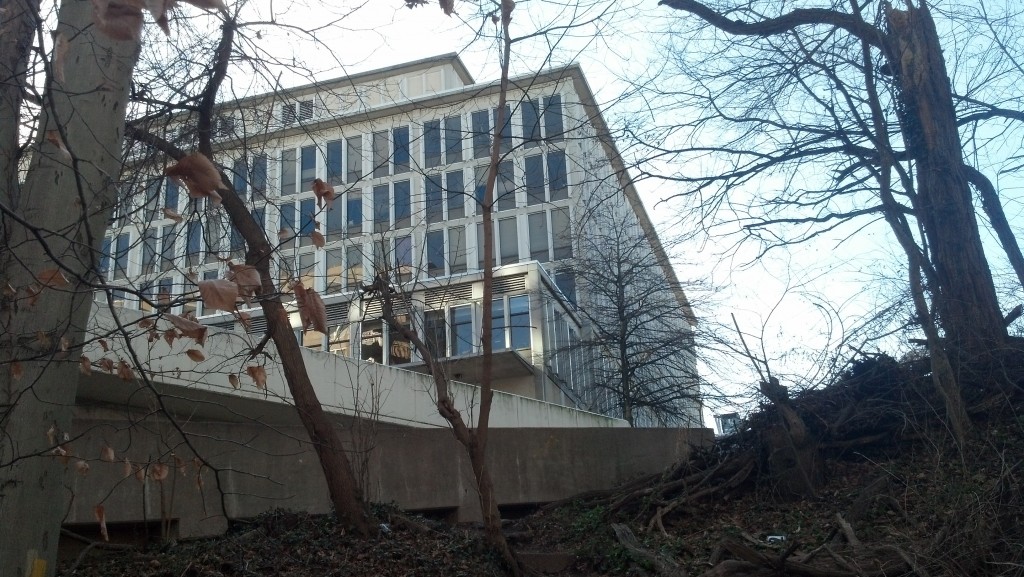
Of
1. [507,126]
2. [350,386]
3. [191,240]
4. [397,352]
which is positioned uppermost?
[397,352]

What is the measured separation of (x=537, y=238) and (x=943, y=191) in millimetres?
27339

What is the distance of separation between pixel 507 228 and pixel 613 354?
1192 cm

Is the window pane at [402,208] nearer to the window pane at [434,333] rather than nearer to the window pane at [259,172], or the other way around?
the window pane at [434,333]

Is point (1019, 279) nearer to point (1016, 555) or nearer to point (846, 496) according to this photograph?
point (846, 496)

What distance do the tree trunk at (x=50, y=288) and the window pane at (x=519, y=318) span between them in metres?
25.0

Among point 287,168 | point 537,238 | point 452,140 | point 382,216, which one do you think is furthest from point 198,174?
point 537,238

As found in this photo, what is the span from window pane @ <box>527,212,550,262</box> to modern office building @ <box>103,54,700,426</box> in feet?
0.29

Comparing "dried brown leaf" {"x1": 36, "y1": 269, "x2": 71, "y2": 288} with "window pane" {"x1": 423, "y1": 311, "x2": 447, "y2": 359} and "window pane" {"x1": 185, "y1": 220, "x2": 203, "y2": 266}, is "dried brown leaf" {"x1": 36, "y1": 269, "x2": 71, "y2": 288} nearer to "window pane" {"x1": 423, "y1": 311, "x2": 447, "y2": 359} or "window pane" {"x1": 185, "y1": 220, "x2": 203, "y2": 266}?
"window pane" {"x1": 185, "y1": 220, "x2": 203, "y2": 266}

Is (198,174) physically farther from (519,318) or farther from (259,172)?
(519,318)

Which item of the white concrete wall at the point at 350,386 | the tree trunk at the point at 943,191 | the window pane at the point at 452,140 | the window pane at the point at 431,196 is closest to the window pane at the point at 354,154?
the window pane at the point at 431,196

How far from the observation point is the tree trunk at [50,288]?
4.12 meters

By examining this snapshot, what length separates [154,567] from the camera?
737cm

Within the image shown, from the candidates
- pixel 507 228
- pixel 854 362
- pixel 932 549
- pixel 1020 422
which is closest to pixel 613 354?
pixel 507 228

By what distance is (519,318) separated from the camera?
30.8m
